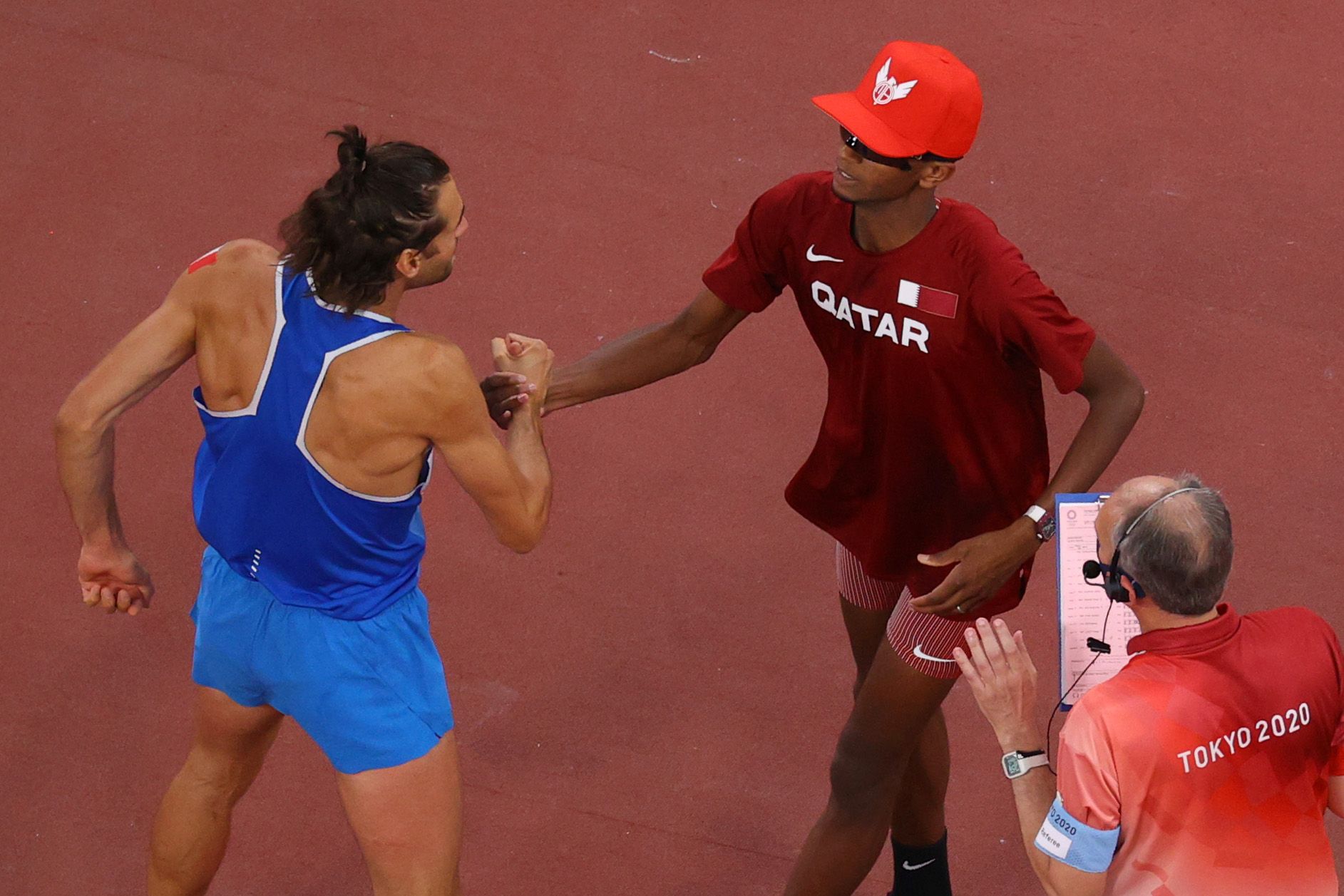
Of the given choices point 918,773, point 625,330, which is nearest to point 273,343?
point 918,773

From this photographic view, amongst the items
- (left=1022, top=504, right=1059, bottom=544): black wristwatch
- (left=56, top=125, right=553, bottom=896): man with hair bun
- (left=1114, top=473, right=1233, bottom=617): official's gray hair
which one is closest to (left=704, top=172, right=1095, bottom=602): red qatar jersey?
(left=1022, top=504, right=1059, bottom=544): black wristwatch

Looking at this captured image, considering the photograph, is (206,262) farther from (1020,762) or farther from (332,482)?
(1020,762)

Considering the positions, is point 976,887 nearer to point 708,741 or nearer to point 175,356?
point 708,741

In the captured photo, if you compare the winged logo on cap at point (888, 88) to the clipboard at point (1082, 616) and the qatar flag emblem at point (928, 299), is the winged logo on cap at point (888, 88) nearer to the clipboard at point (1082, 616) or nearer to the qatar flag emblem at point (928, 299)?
the qatar flag emblem at point (928, 299)

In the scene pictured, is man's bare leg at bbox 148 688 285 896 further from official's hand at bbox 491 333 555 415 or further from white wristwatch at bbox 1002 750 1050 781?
white wristwatch at bbox 1002 750 1050 781

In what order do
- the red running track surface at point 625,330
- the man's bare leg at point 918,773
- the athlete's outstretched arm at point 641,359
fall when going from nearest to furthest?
the athlete's outstretched arm at point 641,359
the man's bare leg at point 918,773
the red running track surface at point 625,330

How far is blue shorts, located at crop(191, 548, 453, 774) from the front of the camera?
10.7ft

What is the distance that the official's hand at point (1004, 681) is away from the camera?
301 centimetres

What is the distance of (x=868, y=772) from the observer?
384 cm

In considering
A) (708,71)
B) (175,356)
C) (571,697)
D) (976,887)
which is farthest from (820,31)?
(175,356)

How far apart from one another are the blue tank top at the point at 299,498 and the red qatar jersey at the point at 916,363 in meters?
0.98

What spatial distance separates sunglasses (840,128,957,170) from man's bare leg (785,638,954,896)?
1.15 meters

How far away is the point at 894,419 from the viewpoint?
11.5 feet

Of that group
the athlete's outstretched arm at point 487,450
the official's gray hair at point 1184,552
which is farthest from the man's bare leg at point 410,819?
the official's gray hair at point 1184,552
